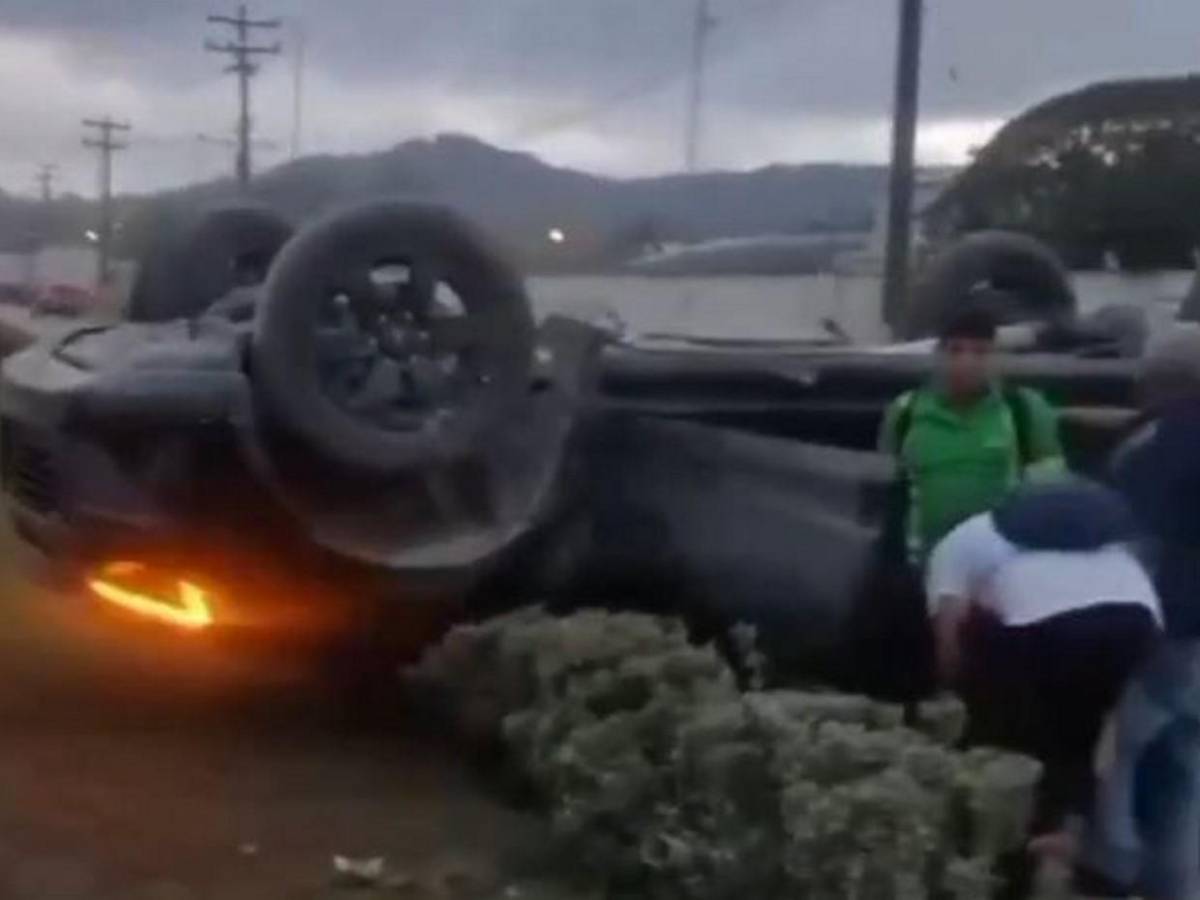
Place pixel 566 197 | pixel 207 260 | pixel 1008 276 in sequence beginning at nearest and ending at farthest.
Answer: pixel 207 260, pixel 1008 276, pixel 566 197

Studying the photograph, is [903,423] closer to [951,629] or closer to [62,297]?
[951,629]

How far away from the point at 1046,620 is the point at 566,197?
76.8 ft

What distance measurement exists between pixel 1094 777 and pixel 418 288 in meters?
3.50

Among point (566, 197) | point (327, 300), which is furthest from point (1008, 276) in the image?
point (566, 197)

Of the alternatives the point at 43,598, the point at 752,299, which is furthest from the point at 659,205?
the point at 43,598

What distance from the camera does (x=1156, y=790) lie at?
7723 millimetres

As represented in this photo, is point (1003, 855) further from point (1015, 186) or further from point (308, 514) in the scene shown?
point (1015, 186)

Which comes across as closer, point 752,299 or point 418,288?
point 418,288

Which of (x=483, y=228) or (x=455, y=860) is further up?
(x=483, y=228)

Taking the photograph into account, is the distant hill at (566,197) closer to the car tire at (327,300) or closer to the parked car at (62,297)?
the car tire at (327,300)

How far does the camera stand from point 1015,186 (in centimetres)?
3550

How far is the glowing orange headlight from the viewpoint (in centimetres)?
1020

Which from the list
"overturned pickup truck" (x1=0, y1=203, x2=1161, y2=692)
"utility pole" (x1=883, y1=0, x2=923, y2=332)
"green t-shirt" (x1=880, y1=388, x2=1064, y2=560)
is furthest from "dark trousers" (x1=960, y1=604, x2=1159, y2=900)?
"utility pole" (x1=883, y1=0, x2=923, y2=332)

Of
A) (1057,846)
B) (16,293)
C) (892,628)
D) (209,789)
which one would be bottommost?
(16,293)
